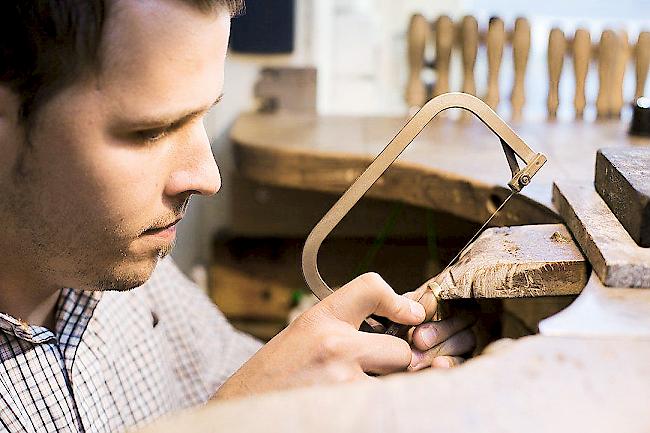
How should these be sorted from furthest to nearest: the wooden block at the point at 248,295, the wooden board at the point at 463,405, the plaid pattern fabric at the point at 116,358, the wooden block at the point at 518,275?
the wooden block at the point at 248,295
the plaid pattern fabric at the point at 116,358
the wooden block at the point at 518,275
the wooden board at the point at 463,405

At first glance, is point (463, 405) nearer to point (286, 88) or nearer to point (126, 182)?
point (126, 182)

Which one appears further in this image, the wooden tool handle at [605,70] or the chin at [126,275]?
the wooden tool handle at [605,70]

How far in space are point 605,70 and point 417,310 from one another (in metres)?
1.67

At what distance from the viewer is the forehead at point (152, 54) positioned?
739mm

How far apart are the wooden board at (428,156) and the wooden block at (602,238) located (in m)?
0.10

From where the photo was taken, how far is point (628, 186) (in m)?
0.82

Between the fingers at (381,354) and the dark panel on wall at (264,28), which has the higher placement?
the dark panel on wall at (264,28)

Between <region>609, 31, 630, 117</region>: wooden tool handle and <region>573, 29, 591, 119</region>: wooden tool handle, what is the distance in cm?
7

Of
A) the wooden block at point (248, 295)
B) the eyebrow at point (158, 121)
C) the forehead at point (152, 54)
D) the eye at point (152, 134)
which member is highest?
the forehead at point (152, 54)

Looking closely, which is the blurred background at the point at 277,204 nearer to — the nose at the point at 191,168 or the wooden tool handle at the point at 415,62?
the wooden tool handle at the point at 415,62

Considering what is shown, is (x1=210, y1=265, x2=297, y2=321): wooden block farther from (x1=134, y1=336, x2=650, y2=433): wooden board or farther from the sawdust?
(x1=134, y1=336, x2=650, y2=433): wooden board

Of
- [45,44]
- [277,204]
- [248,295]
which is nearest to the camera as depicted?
[45,44]

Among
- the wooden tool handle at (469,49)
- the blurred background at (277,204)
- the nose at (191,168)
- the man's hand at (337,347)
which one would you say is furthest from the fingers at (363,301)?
the wooden tool handle at (469,49)

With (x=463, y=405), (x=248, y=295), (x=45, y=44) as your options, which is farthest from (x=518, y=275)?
(x=248, y=295)
